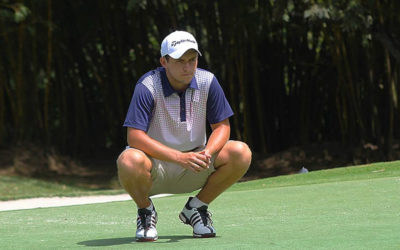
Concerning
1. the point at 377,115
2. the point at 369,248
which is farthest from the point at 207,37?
the point at 369,248

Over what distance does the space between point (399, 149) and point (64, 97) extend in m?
6.05

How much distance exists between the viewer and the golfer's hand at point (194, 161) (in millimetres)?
4070

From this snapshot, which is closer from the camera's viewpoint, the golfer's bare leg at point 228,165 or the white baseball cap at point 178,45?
the white baseball cap at point 178,45

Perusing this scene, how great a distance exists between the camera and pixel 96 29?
1525 cm

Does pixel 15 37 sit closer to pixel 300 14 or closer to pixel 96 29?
pixel 96 29

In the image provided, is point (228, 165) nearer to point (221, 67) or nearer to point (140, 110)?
point (140, 110)

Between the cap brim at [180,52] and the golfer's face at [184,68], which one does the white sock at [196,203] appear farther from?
the cap brim at [180,52]

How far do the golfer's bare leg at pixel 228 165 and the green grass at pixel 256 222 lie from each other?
0.26 m

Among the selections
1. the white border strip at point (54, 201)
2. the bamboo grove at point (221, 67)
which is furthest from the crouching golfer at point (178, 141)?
the bamboo grove at point (221, 67)

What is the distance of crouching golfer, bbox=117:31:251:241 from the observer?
415 cm

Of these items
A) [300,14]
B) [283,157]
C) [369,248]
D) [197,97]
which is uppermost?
[300,14]

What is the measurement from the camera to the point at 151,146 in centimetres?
414

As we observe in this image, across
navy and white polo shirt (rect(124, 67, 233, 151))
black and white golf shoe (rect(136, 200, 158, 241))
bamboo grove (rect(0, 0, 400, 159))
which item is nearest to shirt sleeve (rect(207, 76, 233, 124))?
navy and white polo shirt (rect(124, 67, 233, 151))

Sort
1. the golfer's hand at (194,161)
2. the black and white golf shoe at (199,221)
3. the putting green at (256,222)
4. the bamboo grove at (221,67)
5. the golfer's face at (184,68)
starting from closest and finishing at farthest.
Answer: the putting green at (256,222), the golfer's hand at (194,161), the golfer's face at (184,68), the black and white golf shoe at (199,221), the bamboo grove at (221,67)
